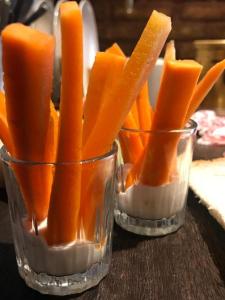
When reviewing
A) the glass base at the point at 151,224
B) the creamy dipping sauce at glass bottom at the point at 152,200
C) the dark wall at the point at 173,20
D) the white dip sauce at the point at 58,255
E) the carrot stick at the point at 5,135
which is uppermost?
the carrot stick at the point at 5,135

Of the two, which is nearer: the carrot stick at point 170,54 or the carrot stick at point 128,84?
the carrot stick at point 128,84

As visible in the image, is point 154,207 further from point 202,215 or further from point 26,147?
point 26,147

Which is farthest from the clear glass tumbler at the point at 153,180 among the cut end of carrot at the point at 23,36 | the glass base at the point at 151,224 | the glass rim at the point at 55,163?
the cut end of carrot at the point at 23,36

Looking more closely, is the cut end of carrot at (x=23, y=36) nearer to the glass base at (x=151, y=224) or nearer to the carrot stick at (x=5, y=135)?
the carrot stick at (x=5, y=135)

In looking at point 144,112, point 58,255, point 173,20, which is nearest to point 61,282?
point 58,255

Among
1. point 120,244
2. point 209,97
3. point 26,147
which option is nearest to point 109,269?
point 120,244

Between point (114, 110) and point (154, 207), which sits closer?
point (114, 110)
